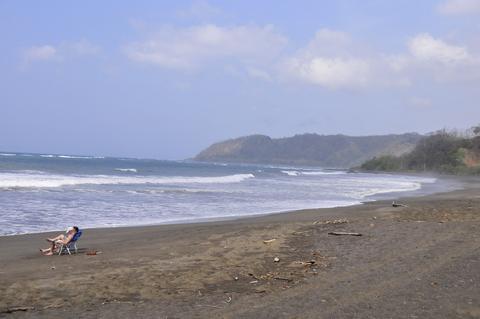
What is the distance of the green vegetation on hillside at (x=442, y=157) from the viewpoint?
282ft

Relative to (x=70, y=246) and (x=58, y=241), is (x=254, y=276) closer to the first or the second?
(x=58, y=241)

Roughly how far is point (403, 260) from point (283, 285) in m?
2.30

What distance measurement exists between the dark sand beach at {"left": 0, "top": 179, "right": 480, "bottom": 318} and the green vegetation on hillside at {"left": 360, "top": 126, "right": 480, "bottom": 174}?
241 feet

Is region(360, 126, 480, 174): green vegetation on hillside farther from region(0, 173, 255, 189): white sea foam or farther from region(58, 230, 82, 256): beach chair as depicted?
region(58, 230, 82, 256): beach chair

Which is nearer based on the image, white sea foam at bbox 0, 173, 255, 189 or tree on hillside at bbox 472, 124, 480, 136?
white sea foam at bbox 0, 173, 255, 189

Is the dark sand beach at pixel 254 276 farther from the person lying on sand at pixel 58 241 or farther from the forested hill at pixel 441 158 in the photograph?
the forested hill at pixel 441 158

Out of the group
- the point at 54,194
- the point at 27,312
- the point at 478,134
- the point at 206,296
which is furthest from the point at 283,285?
the point at 478,134

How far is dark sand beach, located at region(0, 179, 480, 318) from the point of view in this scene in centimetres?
601

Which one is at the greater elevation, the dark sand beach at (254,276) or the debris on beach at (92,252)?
the dark sand beach at (254,276)

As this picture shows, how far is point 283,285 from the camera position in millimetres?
7102

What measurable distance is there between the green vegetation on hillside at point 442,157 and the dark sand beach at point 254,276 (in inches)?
2892

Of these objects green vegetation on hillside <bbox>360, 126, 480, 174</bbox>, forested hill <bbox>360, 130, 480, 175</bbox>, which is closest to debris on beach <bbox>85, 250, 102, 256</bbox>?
forested hill <bbox>360, 130, 480, 175</bbox>

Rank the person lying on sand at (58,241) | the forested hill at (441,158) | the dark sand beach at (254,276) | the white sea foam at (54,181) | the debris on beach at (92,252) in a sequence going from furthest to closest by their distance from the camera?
the forested hill at (441,158) < the white sea foam at (54,181) < the person lying on sand at (58,241) < the debris on beach at (92,252) < the dark sand beach at (254,276)

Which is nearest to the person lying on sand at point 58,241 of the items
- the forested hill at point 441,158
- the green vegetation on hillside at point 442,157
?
the forested hill at point 441,158
